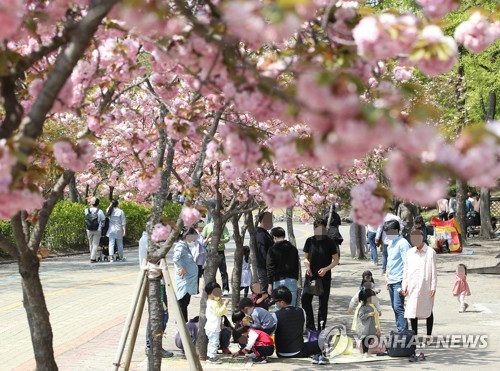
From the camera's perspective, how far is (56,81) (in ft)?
11.5

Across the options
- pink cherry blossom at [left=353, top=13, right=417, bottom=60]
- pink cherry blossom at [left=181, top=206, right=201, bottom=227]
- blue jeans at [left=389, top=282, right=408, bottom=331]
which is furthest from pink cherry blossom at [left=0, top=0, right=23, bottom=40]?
blue jeans at [left=389, top=282, right=408, bottom=331]

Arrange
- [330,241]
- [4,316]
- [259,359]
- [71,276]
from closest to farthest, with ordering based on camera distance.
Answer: [259,359]
[330,241]
[4,316]
[71,276]

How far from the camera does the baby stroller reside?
75.5 feet

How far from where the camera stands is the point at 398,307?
10.8 metres

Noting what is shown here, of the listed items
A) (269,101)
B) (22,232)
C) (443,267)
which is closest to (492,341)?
(22,232)

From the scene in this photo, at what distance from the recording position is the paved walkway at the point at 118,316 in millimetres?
9406

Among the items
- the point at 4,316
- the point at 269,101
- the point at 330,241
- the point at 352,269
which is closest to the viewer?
the point at 269,101

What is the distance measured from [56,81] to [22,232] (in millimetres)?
1857

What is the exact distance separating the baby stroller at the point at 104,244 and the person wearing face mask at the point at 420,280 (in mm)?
13873

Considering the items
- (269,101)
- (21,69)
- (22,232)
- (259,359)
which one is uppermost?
(21,69)

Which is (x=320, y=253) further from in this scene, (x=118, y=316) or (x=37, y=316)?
(x=37, y=316)

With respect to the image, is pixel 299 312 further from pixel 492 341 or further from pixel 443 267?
pixel 443 267

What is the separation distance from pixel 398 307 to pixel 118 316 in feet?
15.4

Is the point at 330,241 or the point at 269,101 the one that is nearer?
the point at 269,101
